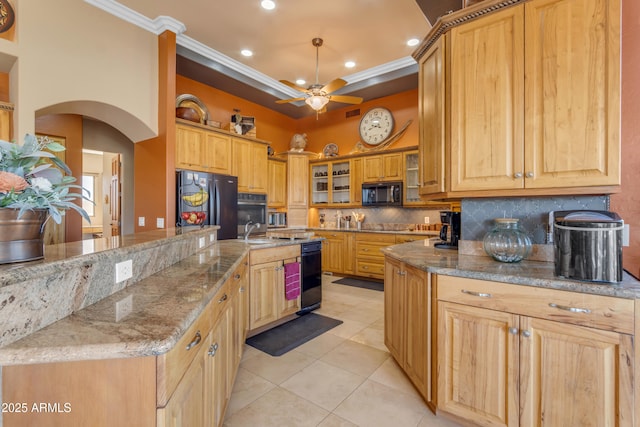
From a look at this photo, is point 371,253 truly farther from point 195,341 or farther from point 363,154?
point 195,341

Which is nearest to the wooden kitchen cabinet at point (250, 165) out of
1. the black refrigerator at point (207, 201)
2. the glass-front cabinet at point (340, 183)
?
the black refrigerator at point (207, 201)

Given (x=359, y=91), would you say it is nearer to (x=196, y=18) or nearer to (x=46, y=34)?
(x=196, y=18)

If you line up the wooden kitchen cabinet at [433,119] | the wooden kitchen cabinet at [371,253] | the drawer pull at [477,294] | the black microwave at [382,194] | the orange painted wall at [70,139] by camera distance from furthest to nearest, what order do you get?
the black microwave at [382,194]
the wooden kitchen cabinet at [371,253]
the orange painted wall at [70,139]
the wooden kitchen cabinet at [433,119]
the drawer pull at [477,294]

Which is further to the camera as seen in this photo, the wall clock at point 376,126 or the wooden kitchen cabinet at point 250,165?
the wall clock at point 376,126

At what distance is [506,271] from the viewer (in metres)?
1.67

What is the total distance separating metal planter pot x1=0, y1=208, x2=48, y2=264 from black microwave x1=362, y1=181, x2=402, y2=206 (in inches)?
187

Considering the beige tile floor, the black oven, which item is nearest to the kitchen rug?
the beige tile floor

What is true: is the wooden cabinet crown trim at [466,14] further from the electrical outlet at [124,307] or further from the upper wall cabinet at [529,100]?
the electrical outlet at [124,307]

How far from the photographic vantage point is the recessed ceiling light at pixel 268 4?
326 cm

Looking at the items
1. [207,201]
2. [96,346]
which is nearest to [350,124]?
[207,201]

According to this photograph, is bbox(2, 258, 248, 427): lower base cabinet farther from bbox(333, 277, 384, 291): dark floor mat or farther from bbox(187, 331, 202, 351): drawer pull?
bbox(333, 277, 384, 291): dark floor mat

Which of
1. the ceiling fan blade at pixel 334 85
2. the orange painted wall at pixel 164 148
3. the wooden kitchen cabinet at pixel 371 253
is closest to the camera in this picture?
the ceiling fan blade at pixel 334 85

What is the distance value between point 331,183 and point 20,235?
531 cm

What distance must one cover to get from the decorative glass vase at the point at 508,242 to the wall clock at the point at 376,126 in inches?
154
